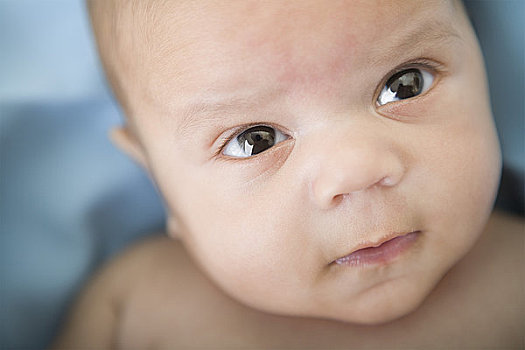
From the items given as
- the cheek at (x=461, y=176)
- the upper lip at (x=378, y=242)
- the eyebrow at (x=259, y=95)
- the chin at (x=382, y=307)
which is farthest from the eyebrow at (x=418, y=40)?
the chin at (x=382, y=307)

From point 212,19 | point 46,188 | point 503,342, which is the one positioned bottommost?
point 503,342

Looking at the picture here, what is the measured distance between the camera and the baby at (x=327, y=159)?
1083 mm

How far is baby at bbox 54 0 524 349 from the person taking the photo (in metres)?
1.08

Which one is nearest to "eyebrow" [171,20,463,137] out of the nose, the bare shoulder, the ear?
the nose

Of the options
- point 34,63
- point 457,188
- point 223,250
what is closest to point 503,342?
point 457,188

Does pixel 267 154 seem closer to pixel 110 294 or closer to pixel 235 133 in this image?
pixel 235 133

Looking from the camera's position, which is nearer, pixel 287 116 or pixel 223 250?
pixel 287 116

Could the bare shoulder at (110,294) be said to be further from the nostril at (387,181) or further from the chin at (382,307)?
the nostril at (387,181)

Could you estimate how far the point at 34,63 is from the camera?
171cm

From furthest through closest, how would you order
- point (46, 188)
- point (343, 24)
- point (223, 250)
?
1. point (46, 188)
2. point (223, 250)
3. point (343, 24)

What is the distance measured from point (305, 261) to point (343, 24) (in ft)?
1.30

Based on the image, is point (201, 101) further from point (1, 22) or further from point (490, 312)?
point (1, 22)

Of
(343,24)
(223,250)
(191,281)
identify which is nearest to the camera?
(343,24)

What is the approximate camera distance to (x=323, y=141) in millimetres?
1117
